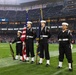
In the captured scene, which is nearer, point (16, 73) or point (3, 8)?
point (16, 73)

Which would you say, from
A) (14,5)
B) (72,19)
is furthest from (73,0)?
(14,5)

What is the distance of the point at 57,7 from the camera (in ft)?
217

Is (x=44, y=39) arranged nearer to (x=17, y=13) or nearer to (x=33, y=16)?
(x=33, y=16)

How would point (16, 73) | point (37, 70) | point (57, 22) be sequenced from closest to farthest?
point (16, 73)
point (37, 70)
point (57, 22)

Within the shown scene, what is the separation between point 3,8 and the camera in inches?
3374

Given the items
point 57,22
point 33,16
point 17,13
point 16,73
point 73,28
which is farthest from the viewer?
point 17,13

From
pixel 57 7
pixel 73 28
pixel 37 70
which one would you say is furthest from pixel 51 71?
pixel 57 7

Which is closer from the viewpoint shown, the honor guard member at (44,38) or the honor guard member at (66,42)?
the honor guard member at (66,42)

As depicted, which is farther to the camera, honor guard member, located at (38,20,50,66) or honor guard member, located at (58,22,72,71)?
honor guard member, located at (38,20,50,66)

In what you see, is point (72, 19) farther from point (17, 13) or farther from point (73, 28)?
point (17, 13)

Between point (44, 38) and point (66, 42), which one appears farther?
point (44, 38)

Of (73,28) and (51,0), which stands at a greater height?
(51,0)

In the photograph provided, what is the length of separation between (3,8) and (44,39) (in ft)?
253

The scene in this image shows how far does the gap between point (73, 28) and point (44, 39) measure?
163 ft
